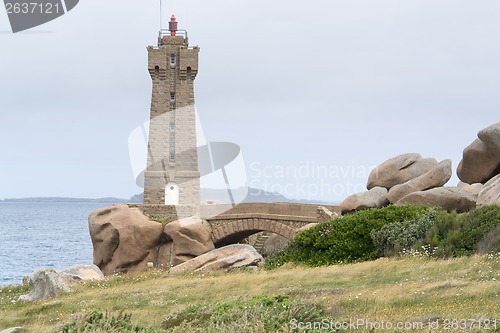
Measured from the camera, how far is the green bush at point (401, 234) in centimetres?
2642

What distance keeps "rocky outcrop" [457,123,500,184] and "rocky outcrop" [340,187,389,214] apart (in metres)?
3.83

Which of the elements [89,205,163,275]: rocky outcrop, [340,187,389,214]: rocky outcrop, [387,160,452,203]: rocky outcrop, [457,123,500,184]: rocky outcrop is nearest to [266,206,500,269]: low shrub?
[387,160,452,203]: rocky outcrop

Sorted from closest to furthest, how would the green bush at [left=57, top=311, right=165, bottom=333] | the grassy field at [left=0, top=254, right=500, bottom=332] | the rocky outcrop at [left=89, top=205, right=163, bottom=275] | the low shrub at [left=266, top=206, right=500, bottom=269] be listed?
the green bush at [left=57, top=311, right=165, bottom=333], the grassy field at [left=0, top=254, right=500, bottom=332], the low shrub at [left=266, top=206, right=500, bottom=269], the rocky outcrop at [left=89, top=205, right=163, bottom=275]

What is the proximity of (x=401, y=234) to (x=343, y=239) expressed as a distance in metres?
2.62

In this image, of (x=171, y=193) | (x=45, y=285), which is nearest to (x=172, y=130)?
(x=171, y=193)

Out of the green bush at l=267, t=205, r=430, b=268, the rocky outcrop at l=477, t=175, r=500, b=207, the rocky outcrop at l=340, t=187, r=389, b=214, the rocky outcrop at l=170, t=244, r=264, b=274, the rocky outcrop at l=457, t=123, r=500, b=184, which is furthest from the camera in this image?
the rocky outcrop at l=340, t=187, r=389, b=214

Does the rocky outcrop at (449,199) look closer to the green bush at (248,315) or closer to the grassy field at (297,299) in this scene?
the grassy field at (297,299)

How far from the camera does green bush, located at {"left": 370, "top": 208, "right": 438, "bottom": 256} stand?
2642 cm

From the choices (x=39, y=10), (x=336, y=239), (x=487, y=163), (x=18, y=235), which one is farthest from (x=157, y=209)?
(x=18, y=235)

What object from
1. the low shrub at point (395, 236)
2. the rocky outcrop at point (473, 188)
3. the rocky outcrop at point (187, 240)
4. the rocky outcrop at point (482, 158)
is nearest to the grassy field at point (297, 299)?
the low shrub at point (395, 236)

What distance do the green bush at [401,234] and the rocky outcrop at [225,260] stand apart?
18.0 feet

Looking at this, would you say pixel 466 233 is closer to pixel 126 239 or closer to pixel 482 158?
pixel 482 158

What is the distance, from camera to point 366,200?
116ft

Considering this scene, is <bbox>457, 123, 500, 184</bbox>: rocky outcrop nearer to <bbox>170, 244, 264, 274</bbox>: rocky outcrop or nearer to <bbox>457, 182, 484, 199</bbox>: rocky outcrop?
<bbox>457, 182, 484, 199</bbox>: rocky outcrop
